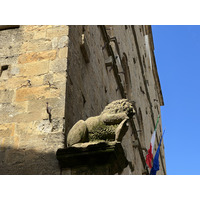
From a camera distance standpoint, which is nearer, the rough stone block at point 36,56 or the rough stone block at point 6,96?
the rough stone block at point 6,96

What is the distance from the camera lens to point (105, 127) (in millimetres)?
4309

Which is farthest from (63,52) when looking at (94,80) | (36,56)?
(94,80)

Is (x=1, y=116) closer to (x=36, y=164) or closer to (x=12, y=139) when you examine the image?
(x=12, y=139)

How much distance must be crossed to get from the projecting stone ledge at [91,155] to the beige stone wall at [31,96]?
18 cm

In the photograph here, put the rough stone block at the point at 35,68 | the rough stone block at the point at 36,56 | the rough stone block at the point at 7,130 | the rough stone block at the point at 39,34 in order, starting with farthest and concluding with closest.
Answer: the rough stone block at the point at 39,34
the rough stone block at the point at 36,56
the rough stone block at the point at 35,68
the rough stone block at the point at 7,130

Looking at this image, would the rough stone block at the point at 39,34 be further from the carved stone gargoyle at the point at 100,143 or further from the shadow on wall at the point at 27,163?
the shadow on wall at the point at 27,163

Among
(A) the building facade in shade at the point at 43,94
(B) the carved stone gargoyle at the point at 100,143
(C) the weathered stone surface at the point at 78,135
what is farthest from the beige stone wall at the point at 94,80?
(C) the weathered stone surface at the point at 78,135

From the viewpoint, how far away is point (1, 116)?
15.7 feet

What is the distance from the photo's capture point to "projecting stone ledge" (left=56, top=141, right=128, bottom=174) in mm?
3977

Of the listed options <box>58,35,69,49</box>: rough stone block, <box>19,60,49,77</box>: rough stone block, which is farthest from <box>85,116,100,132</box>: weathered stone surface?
<box>58,35,69,49</box>: rough stone block

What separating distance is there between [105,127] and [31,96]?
3.43 feet

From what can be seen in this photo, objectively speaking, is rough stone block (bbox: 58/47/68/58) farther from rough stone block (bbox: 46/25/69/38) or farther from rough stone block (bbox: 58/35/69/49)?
rough stone block (bbox: 46/25/69/38)

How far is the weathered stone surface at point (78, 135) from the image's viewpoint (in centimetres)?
419

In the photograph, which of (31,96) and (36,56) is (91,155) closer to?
(31,96)
